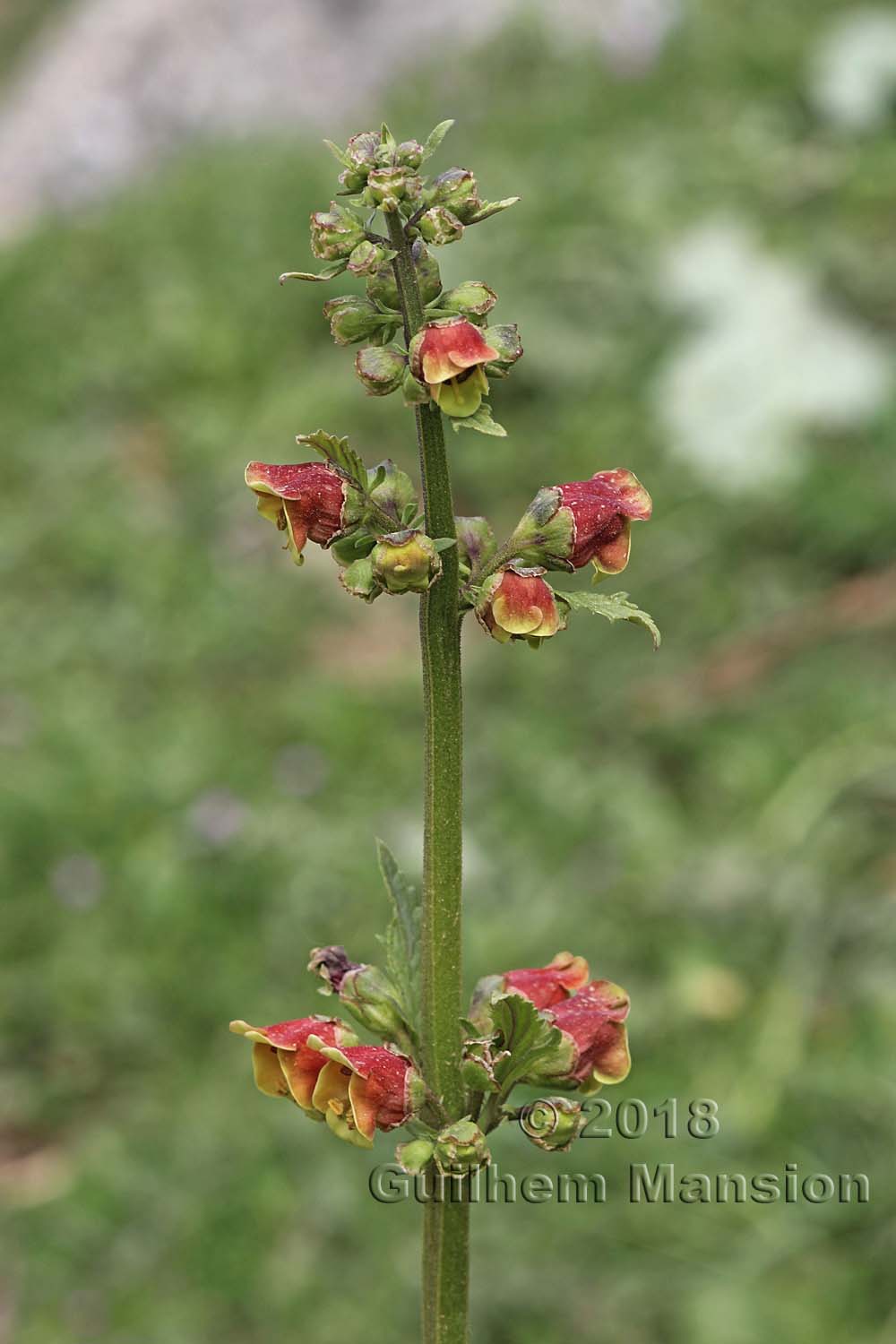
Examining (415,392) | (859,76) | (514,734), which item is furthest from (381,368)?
(859,76)

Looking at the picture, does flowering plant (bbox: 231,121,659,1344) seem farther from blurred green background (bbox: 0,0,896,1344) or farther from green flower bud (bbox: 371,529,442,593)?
blurred green background (bbox: 0,0,896,1344)

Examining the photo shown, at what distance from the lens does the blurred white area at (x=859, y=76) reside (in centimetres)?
581

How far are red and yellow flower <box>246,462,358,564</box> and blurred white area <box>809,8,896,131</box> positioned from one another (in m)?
5.28

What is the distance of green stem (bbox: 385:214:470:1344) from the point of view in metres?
1.05

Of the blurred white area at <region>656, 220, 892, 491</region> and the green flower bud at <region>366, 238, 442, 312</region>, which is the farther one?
the blurred white area at <region>656, 220, 892, 491</region>

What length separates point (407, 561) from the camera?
103cm

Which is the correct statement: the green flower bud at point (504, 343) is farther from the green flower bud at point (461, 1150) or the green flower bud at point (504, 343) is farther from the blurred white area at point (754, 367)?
the blurred white area at point (754, 367)

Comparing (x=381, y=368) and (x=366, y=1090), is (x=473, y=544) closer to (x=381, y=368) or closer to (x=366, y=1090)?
(x=381, y=368)

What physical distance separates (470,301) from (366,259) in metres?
0.08

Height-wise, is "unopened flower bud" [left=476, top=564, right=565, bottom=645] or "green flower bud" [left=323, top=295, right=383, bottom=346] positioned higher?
"green flower bud" [left=323, top=295, right=383, bottom=346]

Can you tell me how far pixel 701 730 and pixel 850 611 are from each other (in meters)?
0.61

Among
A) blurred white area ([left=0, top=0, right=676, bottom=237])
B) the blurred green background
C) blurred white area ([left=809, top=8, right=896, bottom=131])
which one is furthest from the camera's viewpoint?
blurred white area ([left=0, top=0, right=676, bottom=237])

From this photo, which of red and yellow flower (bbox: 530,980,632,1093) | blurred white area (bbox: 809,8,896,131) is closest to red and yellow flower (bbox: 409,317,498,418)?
red and yellow flower (bbox: 530,980,632,1093)

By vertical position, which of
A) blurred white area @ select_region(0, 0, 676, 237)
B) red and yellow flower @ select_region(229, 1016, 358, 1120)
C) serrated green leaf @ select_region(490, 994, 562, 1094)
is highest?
blurred white area @ select_region(0, 0, 676, 237)
